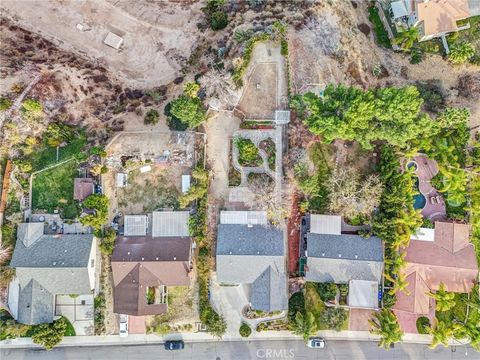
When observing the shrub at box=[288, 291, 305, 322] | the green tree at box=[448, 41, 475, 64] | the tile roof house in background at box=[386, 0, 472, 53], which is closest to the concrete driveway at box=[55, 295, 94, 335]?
the shrub at box=[288, 291, 305, 322]

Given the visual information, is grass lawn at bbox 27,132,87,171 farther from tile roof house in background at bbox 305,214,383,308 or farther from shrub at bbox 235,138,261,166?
tile roof house in background at bbox 305,214,383,308

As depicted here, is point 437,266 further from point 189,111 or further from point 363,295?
point 189,111

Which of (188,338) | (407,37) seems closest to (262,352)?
(188,338)

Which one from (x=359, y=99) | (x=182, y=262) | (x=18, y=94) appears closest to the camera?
(x=359, y=99)

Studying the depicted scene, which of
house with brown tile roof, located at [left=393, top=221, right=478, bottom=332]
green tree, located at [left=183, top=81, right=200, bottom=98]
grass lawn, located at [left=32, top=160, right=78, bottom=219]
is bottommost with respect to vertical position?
house with brown tile roof, located at [left=393, top=221, right=478, bottom=332]


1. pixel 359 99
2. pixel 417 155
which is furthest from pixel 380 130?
pixel 417 155

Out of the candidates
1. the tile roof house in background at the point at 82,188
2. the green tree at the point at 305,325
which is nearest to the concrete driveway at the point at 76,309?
the tile roof house in background at the point at 82,188

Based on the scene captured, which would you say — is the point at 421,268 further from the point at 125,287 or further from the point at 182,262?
the point at 125,287
